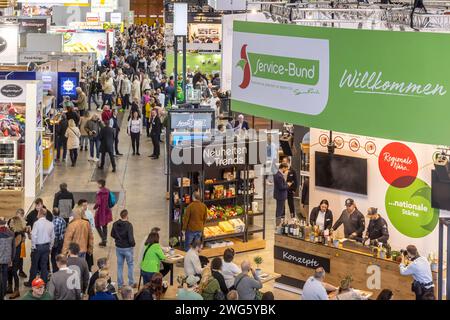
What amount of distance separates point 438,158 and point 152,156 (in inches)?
419

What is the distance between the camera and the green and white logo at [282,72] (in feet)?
33.6

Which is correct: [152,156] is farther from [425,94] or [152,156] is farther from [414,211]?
[425,94]

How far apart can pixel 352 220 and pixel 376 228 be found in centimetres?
44

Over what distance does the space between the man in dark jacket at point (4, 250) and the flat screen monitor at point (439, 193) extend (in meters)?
5.05

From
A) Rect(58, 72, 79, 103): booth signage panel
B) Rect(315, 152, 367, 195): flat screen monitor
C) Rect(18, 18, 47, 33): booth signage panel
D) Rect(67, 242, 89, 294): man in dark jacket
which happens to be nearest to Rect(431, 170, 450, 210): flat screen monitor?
Rect(315, 152, 367, 195): flat screen monitor

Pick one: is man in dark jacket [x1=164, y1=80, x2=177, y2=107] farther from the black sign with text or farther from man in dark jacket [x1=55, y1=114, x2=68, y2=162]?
the black sign with text

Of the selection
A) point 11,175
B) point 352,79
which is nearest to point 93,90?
point 11,175

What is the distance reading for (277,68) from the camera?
10.9 meters

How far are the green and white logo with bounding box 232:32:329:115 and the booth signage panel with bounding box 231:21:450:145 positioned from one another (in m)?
0.01

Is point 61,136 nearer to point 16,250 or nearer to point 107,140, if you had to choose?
point 107,140

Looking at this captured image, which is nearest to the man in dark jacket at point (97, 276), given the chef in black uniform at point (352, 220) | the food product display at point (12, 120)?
the chef in black uniform at point (352, 220)

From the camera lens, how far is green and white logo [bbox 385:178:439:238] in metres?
11.8

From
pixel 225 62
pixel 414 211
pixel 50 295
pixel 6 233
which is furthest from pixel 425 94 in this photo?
pixel 225 62

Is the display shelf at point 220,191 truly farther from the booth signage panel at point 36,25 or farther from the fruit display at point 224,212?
the booth signage panel at point 36,25
